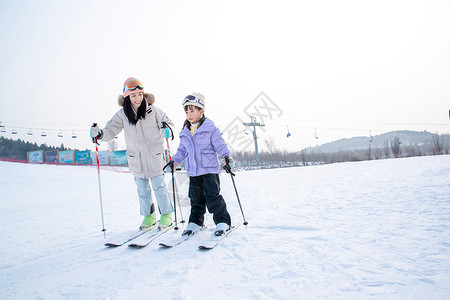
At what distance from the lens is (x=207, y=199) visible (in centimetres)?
277

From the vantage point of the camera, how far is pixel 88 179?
64.8 ft

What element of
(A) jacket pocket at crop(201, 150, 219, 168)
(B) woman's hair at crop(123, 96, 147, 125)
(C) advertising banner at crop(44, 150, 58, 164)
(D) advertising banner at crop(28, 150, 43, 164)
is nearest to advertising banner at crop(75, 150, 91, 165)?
(C) advertising banner at crop(44, 150, 58, 164)

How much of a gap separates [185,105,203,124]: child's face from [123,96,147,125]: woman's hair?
62 cm

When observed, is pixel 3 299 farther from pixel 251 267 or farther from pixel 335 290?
pixel 335 290

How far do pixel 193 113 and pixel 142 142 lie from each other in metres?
0.79

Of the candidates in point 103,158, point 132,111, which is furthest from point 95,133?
point 103,158

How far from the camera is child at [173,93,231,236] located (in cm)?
274

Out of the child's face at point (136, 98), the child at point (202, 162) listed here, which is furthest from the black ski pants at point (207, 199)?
the child's face at point (136, 98)

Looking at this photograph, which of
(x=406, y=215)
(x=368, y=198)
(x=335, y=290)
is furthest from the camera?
(x=368, y=198)

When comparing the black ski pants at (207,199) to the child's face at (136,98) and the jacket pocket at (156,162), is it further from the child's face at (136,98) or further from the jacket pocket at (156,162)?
the child's face at (136,98)

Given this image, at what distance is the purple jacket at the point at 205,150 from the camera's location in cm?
278

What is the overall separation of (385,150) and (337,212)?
34.6 m

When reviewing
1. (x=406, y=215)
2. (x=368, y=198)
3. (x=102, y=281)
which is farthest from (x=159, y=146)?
(x=368, y=198)

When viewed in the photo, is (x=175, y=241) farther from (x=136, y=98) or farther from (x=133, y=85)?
(x=133, y=85)
